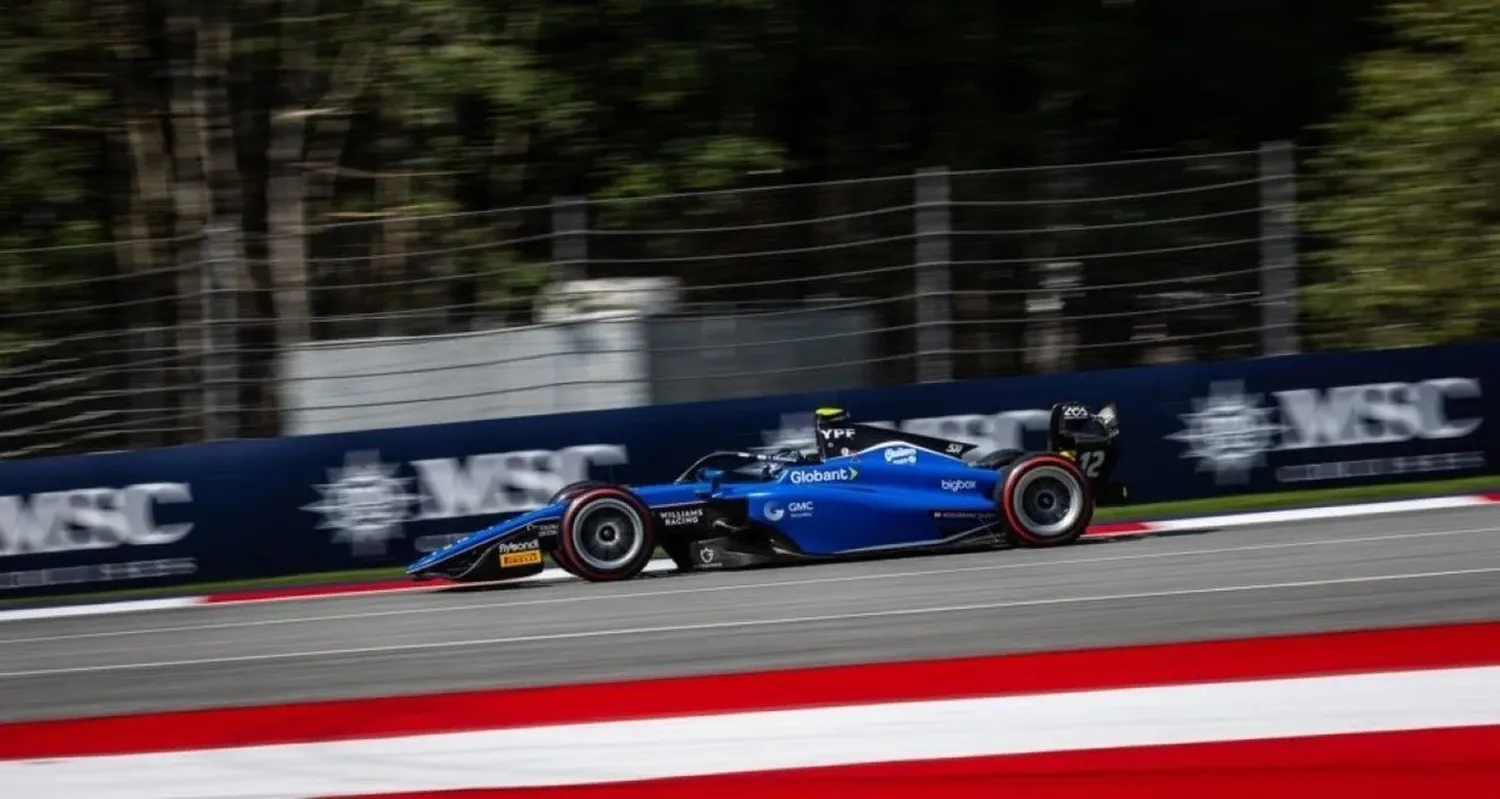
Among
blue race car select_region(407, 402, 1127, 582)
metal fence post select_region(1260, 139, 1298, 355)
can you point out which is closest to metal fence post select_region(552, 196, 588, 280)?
blue race car select_region(407, 402, 1127, 582)

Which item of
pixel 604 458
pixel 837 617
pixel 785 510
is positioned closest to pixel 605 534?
pixel 785 510

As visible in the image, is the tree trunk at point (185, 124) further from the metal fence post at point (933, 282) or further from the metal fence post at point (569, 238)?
the metal fence post at point (933, 282)

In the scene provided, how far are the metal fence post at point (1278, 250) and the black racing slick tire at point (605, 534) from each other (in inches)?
165

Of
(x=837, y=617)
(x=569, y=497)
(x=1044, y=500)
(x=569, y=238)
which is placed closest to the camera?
(x=837, y=617)

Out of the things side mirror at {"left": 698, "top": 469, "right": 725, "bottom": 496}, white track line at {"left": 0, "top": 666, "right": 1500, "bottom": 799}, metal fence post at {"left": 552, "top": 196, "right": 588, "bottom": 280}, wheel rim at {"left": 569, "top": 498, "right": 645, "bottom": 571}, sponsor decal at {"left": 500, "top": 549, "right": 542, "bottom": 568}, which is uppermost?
metal fence post at {"left": 552, "top": 196, "right": 588, "bottom": 280}

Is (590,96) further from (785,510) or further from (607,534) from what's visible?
(785,510)

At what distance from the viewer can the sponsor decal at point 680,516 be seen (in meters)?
9.59

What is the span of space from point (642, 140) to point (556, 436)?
5.33 metres

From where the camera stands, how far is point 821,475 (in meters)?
9.42

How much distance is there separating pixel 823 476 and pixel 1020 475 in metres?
0.95

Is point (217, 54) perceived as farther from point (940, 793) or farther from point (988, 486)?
point (940, 793)

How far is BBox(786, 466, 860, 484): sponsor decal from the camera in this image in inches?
370

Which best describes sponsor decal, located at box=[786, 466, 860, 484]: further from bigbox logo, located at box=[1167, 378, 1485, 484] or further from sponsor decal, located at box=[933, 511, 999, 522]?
bigbox logo, located at box=[1167, 378, 1485, 484]

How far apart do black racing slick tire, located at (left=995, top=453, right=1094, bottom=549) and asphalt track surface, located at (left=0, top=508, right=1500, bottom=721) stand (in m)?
0.13
